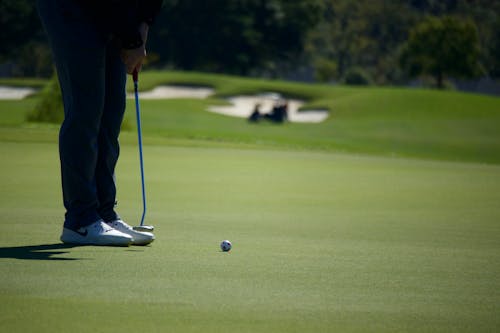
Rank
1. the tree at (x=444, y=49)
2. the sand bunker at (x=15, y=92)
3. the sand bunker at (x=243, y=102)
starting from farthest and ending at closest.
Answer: the tree at (x=444, y=49) < the sand bunker at (x=15, y=92) < the sand bunker at (x=243, y=102)

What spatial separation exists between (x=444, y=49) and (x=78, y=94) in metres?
70.1

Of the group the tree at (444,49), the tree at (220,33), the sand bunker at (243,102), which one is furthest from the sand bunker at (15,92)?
the tree at (444,49)

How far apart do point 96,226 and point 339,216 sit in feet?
7.94

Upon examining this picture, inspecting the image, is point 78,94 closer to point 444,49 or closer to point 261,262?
point 261,262

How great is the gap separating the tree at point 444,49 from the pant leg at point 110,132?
2728 inches

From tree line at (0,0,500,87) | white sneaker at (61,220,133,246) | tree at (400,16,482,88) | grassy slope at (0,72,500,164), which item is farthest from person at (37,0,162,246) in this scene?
tree at (400,16,482,88)

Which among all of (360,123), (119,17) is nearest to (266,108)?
(360,123)

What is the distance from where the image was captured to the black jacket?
522 cm

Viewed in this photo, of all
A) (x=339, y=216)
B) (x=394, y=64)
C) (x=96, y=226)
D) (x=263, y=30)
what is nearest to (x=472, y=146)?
(x=339, y=216)

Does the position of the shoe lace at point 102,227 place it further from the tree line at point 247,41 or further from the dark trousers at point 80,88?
the tree line at point 247,41

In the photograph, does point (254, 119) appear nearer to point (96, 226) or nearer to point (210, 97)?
point (210, 97)

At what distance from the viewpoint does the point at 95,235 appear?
5.23 meters

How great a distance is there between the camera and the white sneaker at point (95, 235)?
5.19 meters

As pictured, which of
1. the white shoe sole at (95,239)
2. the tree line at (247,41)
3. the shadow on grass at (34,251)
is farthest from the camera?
the tree line at (247,41)
